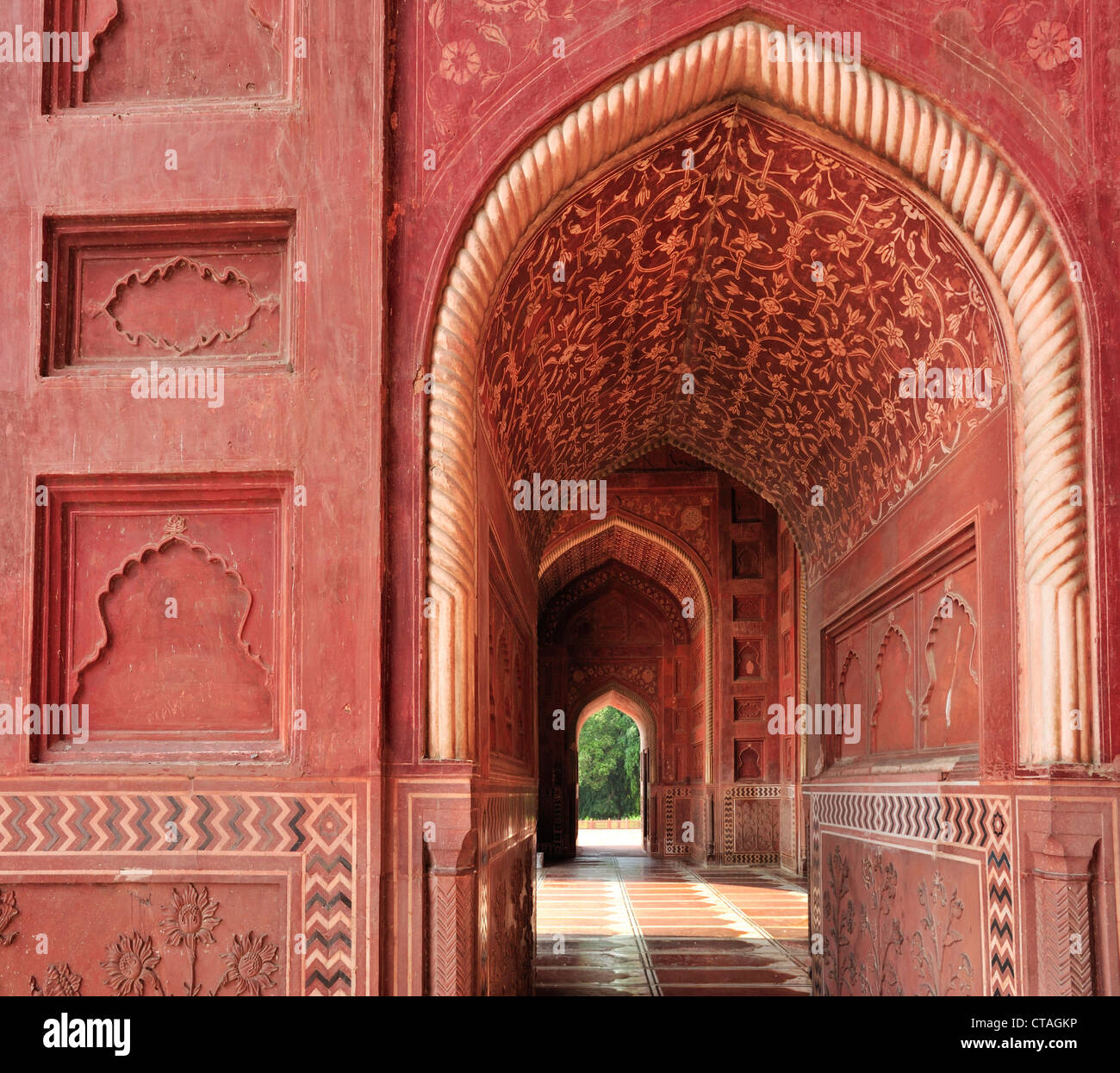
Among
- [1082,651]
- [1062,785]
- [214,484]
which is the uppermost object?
[214,484]

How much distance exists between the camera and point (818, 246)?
16.3ft

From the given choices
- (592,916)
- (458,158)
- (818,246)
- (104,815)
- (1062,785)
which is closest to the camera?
(1062,785)

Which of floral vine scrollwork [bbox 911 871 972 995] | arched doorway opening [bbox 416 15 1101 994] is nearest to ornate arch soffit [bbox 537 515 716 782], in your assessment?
arched doorway opening [bbox 416 15 1101 994]

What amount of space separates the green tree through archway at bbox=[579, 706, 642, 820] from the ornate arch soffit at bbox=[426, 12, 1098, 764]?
33866 millimetres

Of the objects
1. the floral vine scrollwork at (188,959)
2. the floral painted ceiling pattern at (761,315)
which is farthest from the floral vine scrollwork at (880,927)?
the floral vine scrollwork at (188,959)

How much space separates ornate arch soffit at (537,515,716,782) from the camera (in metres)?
15.4

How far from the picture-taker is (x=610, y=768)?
123ft

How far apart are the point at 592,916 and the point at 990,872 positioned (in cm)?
726

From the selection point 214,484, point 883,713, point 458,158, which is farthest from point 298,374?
point 883,713

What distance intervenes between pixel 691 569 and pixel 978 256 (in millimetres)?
12137

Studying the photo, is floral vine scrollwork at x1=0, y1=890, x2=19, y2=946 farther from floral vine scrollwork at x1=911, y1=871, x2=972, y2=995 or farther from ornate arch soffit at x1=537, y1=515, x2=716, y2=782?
ornate arch soffit at x1=537, y1=515, x2=716, y2=782

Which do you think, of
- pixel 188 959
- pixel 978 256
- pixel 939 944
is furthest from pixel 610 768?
pixel 978 256

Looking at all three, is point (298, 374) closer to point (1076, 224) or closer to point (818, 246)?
point (818, 246)

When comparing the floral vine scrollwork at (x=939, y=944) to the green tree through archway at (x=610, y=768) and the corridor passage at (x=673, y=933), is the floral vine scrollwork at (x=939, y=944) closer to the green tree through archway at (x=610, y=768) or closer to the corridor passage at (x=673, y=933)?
the corridor passage at (x=673, y=933)
